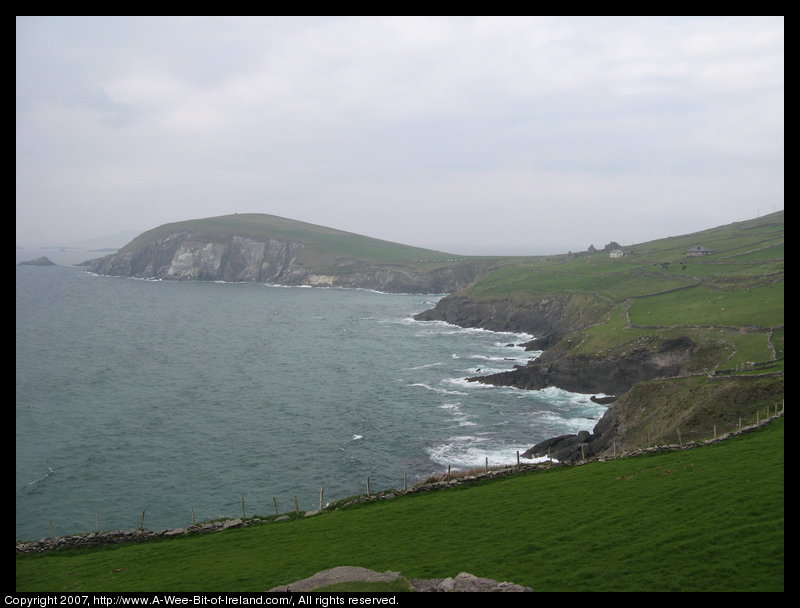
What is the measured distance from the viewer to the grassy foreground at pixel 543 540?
17828 millimetres

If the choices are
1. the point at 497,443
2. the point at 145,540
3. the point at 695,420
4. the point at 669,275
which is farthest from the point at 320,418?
the point at 669,275

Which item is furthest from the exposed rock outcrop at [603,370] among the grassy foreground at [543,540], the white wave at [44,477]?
the white wave at [44,477]

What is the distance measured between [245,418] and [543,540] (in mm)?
Answer: 52876

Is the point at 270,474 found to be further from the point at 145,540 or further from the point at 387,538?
the point at 387,538

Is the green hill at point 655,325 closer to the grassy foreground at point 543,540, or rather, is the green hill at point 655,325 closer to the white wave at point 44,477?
the grassy foreground at point 543,540

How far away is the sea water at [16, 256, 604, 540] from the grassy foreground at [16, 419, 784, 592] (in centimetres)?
1319

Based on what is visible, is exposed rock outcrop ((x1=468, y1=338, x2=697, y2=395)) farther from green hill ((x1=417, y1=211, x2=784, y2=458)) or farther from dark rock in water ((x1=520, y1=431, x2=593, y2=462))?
dark rock in water ((x1=520, y1=431, x2=593, y2=462))

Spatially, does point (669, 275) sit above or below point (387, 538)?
above

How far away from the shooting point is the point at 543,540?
21984 mm

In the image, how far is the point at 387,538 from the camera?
25578 mm

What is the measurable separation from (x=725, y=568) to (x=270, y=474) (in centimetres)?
4169

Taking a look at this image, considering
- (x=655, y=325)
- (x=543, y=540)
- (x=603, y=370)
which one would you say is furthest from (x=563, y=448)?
(x=655, y=325)

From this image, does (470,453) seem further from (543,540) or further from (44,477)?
(44,477)

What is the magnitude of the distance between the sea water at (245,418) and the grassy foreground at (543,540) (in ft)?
43.3
